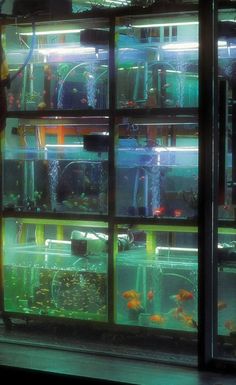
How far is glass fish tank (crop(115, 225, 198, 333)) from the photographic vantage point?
5.41m

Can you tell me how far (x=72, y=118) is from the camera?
573 cm

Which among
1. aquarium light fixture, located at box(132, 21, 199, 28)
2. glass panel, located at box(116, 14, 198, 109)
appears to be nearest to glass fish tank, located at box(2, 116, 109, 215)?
glass panel, located at box(116, 14, 198, 109)

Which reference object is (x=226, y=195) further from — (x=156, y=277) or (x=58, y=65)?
(x=58, y=65)

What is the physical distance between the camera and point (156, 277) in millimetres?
5535

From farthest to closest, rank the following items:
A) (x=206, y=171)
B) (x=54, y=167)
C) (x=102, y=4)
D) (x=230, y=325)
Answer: (x=54, y=167), (x=102, y=4), (x=230, y=325), (x=206, y=171)

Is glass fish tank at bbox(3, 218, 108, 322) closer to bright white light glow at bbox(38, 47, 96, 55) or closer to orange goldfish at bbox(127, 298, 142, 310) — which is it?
orange goldfish at bbox(127, 298, 142, 310)

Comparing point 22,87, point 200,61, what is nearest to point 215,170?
point 200,61

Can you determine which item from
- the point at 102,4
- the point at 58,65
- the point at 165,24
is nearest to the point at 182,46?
the point at 165,24

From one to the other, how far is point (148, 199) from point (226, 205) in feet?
2.59

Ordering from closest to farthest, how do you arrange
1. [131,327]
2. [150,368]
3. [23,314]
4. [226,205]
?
[150,368] < [226,205] < [131,327] < [23,314]

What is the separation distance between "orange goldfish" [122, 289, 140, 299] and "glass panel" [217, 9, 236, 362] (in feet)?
2.38

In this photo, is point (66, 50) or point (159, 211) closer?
point (159, 211)

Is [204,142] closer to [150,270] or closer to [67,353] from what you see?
[150,270]

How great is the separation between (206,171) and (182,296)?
1.24 m
